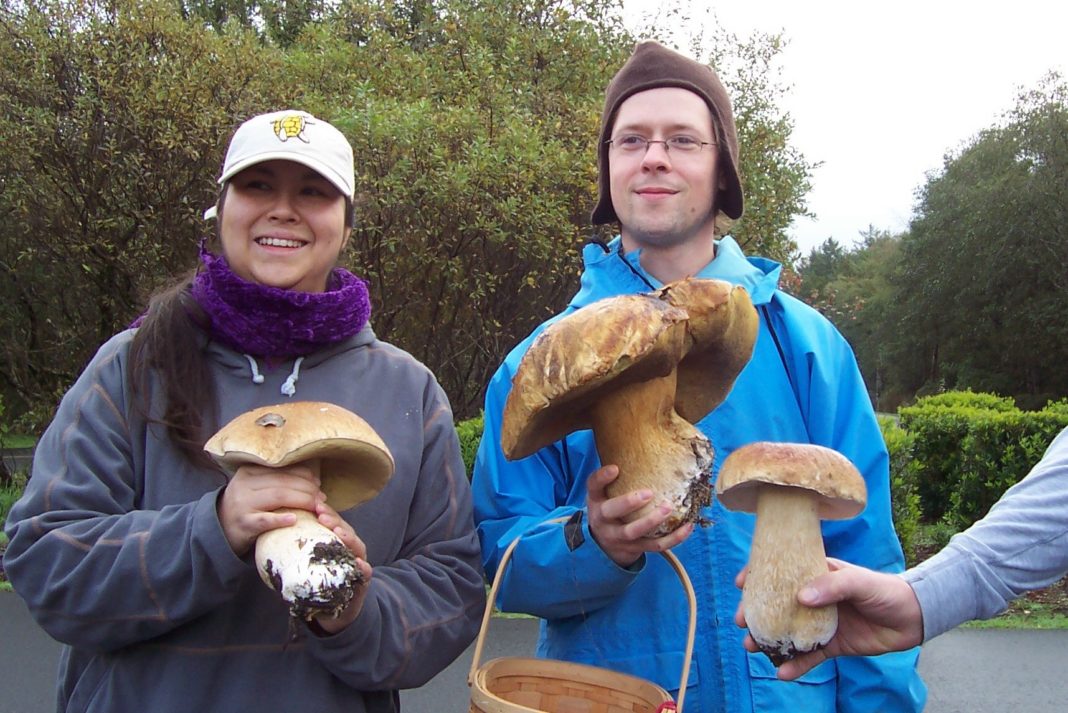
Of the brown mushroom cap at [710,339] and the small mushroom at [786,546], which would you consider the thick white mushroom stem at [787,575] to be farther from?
the brown mushroom cap at [710,339]

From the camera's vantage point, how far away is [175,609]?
6.20ft

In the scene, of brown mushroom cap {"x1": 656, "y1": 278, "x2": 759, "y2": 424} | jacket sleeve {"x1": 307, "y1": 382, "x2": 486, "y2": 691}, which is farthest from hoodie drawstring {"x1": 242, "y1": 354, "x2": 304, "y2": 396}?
brown mushroom cap {"x1": 656, "y1": 278, "x2": 759, "y2": 424}

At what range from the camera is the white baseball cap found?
2201 mm

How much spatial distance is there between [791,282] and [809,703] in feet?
30.7

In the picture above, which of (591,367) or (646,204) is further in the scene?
(646,204)

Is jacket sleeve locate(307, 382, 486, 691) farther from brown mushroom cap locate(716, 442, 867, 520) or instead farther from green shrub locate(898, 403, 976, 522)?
green shrub locate(898, 403, 976, 522)

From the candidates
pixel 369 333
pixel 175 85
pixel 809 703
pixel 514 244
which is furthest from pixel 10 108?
pixel 809 703

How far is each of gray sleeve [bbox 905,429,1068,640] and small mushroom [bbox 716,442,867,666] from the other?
10.6 inches

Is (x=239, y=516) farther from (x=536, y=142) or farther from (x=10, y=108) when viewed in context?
(x=10, y=108)

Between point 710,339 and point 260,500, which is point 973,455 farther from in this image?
point 260,500

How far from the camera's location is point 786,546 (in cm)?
189

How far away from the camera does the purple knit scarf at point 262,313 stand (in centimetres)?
215

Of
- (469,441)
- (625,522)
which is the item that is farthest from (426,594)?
(469,441)

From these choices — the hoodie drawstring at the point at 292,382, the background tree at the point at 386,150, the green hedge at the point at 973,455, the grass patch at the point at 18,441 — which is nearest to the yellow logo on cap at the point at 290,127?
the hoodie drawstring at the point at 292,382
